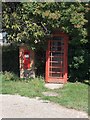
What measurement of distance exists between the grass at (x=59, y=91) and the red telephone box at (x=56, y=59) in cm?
43

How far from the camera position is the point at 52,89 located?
13.0 metres

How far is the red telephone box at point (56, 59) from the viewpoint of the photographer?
47.2 ft

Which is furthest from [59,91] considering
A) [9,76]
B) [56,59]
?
[9,76]

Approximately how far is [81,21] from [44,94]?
3.01m

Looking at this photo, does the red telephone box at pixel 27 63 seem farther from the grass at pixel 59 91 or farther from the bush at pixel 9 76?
the grass at pixel 59 91

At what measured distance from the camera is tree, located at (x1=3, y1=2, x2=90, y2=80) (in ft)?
43.7

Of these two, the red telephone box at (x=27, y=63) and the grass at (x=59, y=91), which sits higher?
the red telephone box at (x=27, y=63)

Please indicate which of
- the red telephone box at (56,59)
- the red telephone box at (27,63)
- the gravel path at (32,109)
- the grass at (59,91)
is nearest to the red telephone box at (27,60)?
the red telephone box at (27,63)

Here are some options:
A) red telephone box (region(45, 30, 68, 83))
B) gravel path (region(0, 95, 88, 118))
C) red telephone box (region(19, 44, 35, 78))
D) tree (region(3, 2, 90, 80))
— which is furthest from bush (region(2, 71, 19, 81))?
gravel path (region(0, 95, 88, 118))

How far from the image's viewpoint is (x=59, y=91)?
40.9 feet

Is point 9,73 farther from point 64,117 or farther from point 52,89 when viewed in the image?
point 64,117

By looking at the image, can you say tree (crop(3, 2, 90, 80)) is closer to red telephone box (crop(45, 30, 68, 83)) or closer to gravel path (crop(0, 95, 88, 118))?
red telephone box (crop(45, 30, 68, 83))

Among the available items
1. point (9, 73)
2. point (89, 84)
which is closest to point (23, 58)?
point (9, 73)

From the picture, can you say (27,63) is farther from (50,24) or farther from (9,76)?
(50,24)
